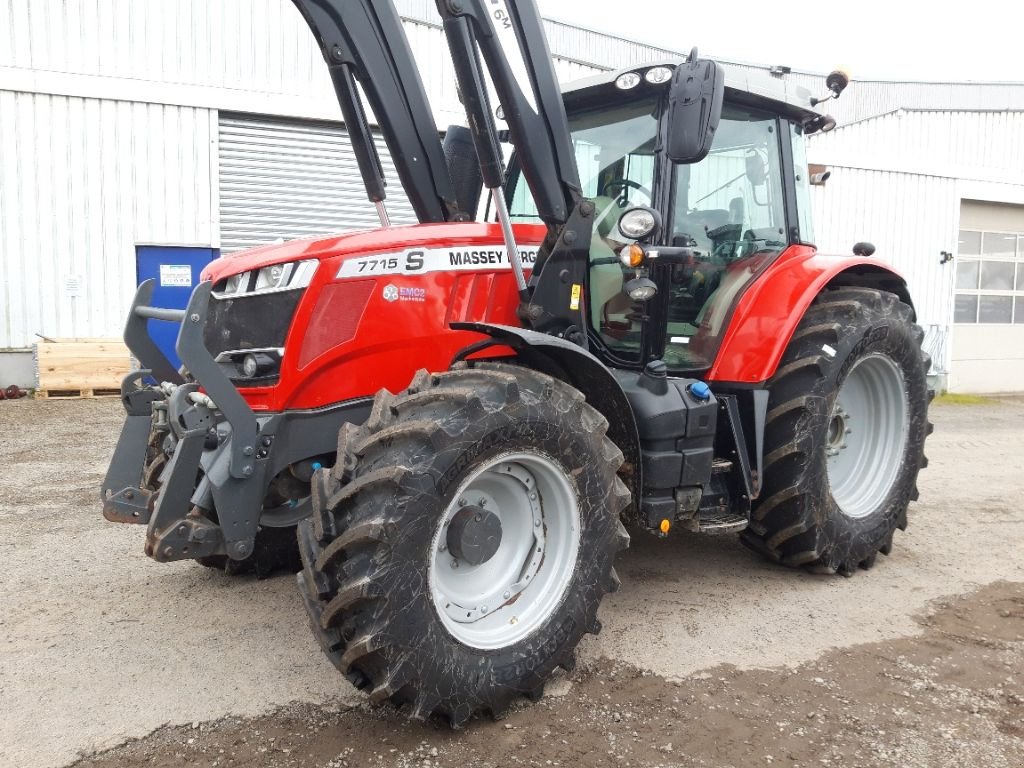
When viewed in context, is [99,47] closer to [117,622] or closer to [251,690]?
[117,622]

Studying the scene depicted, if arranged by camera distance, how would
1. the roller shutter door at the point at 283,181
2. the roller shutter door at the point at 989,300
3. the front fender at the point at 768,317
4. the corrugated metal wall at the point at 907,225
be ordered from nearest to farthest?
1. the front fender at the point at 768,317
2. the roller shutter door at the point at 283,181
3. the corrugated metal wall at the point at 907,225
4. the roller shutter door at the point at 989,300

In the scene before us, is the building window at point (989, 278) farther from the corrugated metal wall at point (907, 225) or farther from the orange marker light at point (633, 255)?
the orange marker light at point (633, 255)

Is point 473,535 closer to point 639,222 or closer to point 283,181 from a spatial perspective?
point 639,222

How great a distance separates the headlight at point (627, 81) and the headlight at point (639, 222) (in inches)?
28.3

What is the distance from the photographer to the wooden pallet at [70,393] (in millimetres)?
10305

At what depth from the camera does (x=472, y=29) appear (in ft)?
10.4

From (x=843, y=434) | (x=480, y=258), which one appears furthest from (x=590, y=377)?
(x=843, y=434)

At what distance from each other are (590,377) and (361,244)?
1026 mm

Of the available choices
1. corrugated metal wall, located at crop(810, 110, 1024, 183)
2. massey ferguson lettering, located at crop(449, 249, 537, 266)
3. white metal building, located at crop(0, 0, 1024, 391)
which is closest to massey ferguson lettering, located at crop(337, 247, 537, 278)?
massey ferguson lettering, located at crop(449, 249, 537, 266)

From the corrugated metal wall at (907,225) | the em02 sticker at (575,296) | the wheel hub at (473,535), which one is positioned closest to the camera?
the wheel hub at (473,535)

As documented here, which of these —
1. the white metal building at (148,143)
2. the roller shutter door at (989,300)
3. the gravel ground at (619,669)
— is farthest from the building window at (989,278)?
the gravel ground at (619,669)

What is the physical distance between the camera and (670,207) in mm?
3758

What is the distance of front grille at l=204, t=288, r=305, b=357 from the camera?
316 centimetres

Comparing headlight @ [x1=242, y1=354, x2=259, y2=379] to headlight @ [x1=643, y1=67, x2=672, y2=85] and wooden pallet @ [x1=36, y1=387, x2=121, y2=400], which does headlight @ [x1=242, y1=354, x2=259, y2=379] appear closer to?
headlight @ [x1=643, y1=67, x2=672, y2=85]
